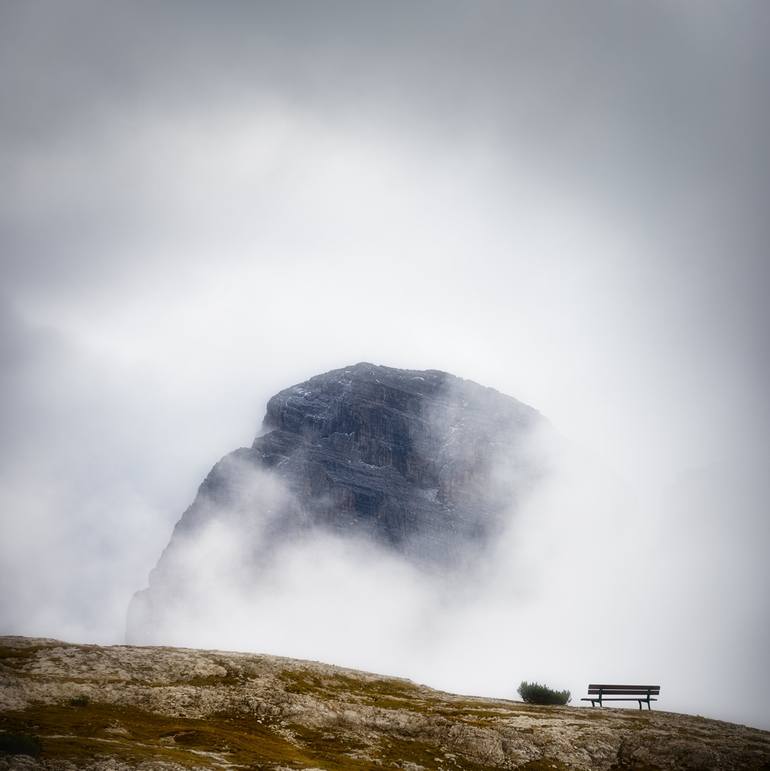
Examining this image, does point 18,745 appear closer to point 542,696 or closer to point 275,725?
A: point 275,725

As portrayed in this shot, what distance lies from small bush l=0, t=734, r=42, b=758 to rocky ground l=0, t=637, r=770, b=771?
90 mm

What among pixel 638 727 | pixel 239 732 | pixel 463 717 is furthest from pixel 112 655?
pixel 638 727

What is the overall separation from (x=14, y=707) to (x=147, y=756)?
13.3 metres

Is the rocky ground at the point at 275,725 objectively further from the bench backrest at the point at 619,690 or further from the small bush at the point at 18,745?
the bench backrest at the point at 619,690

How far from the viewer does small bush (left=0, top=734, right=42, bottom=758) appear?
2500 centimetres

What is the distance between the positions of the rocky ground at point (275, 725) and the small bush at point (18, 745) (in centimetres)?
9

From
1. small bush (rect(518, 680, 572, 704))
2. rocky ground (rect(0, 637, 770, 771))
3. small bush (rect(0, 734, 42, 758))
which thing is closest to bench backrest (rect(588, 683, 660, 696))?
small bush (rect(518, 680, 572, 704))

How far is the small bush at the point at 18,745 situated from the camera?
984 inches

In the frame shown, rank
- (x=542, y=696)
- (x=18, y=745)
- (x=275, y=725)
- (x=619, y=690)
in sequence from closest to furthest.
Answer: (x=18, y=745), (x=275, y=725), (x=619, y=690), (x=542, y=696)

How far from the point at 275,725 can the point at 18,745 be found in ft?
63.8

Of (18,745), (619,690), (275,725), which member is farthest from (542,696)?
(18,745)

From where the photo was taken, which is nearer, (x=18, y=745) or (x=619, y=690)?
(x=18, y=745)

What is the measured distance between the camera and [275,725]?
135ft

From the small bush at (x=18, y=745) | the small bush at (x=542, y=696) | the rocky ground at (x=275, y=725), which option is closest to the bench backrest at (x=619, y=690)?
the small bush at (x=542, y=696)
